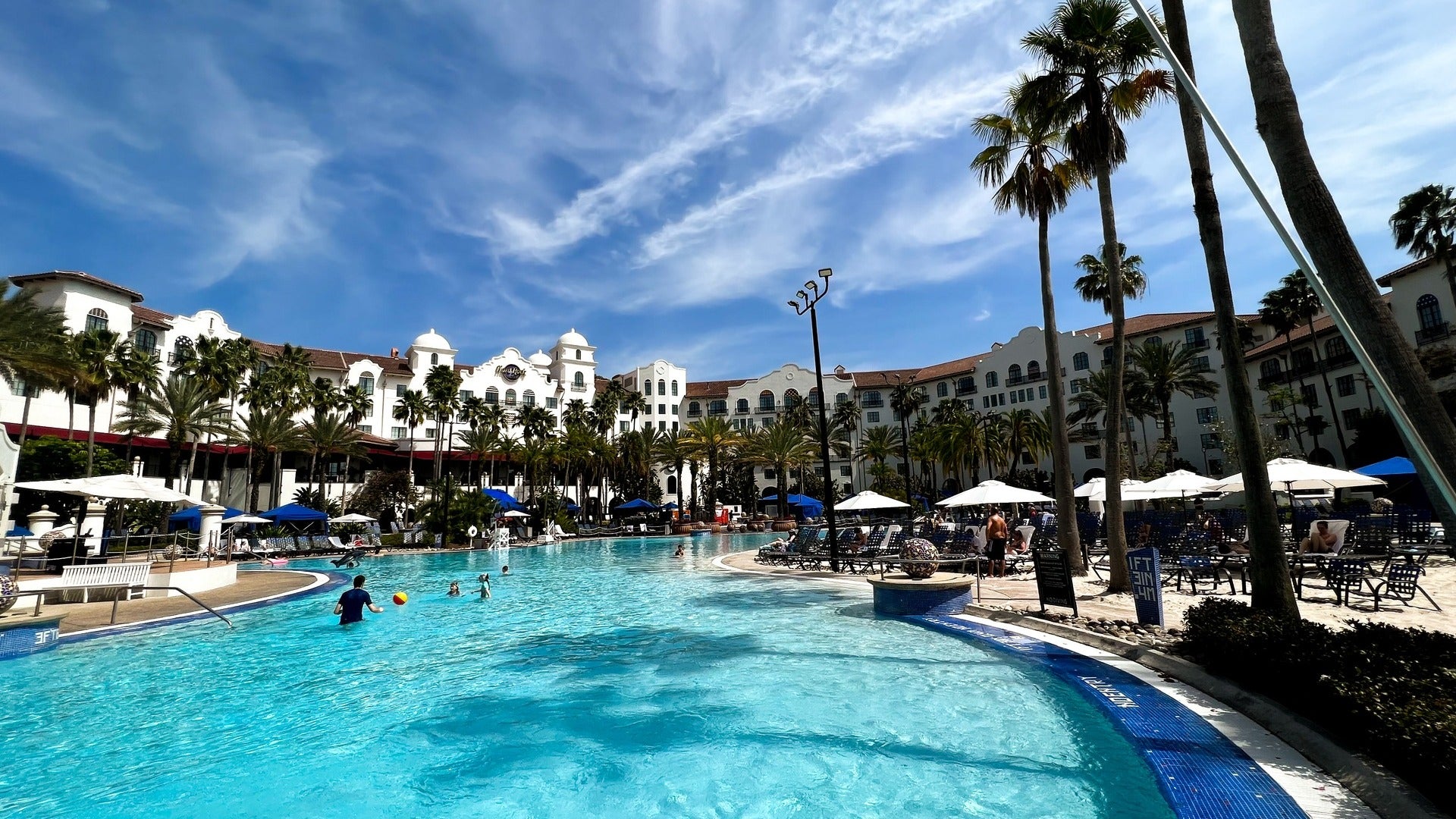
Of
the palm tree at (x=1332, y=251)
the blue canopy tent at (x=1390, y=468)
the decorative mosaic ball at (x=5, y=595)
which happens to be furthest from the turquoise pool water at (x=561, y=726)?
the blue canopy tent at (x=1390, y=468)

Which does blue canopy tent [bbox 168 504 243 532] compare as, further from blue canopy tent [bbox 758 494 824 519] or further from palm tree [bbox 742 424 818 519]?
palm tree [bbox 742 424 818 519]

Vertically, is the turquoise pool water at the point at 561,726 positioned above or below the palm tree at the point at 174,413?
below

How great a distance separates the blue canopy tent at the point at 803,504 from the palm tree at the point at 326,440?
31936mm

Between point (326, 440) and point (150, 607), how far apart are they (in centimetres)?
3728

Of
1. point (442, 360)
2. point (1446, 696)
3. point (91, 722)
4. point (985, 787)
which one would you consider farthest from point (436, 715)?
point (442, 360)

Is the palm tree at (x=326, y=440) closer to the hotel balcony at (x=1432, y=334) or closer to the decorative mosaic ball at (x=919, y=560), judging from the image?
the decorative mosaic ball at (x=919, y=560)

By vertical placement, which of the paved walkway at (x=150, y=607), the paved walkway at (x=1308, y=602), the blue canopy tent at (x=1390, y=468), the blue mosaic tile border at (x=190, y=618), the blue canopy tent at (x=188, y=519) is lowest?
the paved walkway at (x=1308, y=602)

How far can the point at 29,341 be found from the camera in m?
21.6

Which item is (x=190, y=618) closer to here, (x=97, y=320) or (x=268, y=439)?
(x=268, y=439)

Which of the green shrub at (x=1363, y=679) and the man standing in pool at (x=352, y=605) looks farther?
the man standing in pool at (x=352, y=605)

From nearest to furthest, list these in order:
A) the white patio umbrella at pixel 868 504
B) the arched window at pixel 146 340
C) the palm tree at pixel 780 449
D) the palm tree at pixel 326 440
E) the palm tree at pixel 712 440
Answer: the white patio umbrella at pixel 868 504
the arched window at pixel 146 340
the palm tree at pixel 326 440
the palm tree at pixel 712 440
the palm tree at pixel 780 449

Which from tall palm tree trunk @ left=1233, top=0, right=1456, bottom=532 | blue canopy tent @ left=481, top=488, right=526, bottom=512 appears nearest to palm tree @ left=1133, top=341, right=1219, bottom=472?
blue canopy tent @ left=481, top=488, right=526, bottom=512

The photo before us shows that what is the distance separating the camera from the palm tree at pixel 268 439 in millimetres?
45594

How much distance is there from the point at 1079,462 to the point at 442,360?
211 ft
